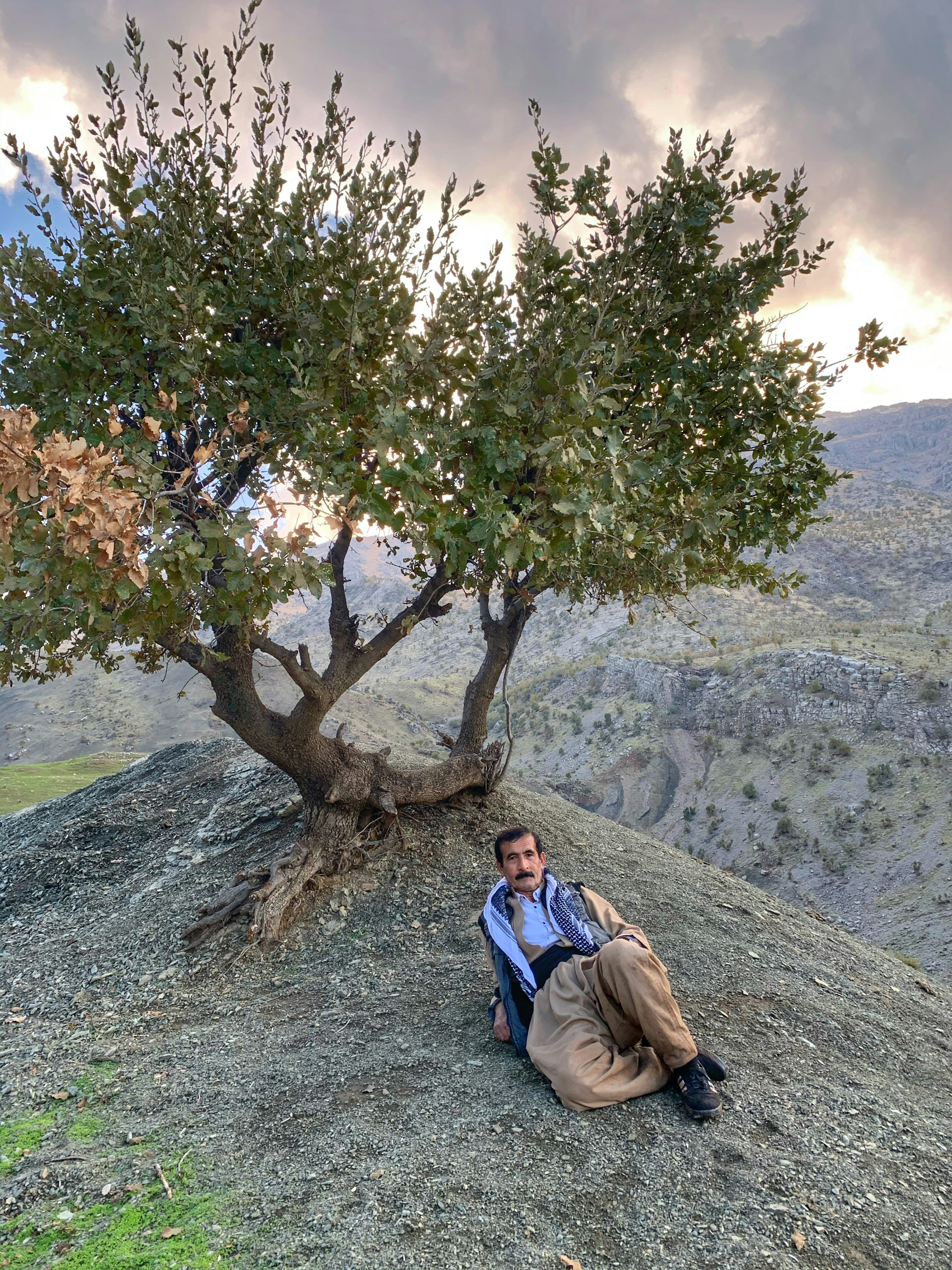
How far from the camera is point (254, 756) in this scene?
13.4m

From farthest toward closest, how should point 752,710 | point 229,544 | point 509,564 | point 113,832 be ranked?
point 752,710 → point 113,832 → point 509,564 → point 229,544

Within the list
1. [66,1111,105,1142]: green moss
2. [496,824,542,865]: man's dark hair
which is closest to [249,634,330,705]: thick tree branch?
[496,824,542,865]: man's dark hair

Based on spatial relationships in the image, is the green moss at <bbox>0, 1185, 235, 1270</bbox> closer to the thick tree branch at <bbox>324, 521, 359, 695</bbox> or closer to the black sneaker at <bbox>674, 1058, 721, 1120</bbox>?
the black sneaker at <bbox>674, 1058, 721, 1120</bbox>

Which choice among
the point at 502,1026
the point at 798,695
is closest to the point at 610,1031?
the point at 502,1026

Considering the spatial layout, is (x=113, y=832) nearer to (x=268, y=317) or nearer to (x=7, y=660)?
(x=7, y=660)

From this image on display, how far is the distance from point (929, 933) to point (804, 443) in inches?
621

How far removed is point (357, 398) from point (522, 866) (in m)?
3.93

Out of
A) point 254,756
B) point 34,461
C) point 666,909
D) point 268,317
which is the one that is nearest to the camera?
point 34,461

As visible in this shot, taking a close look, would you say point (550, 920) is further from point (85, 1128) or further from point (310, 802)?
point (310, 802)

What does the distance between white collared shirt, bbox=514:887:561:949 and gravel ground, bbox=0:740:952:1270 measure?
0.76 meters

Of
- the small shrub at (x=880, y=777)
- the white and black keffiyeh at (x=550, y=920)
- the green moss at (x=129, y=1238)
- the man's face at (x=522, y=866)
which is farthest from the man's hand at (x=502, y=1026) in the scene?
the small shrub at (x=880, y=777)

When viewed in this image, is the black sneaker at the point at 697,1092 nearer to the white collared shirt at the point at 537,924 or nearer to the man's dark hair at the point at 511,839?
the white collared shirt at the point at 537,924

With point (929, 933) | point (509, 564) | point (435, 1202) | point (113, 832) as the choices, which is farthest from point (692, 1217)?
point (929, 933)

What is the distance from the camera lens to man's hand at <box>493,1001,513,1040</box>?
4652mm
